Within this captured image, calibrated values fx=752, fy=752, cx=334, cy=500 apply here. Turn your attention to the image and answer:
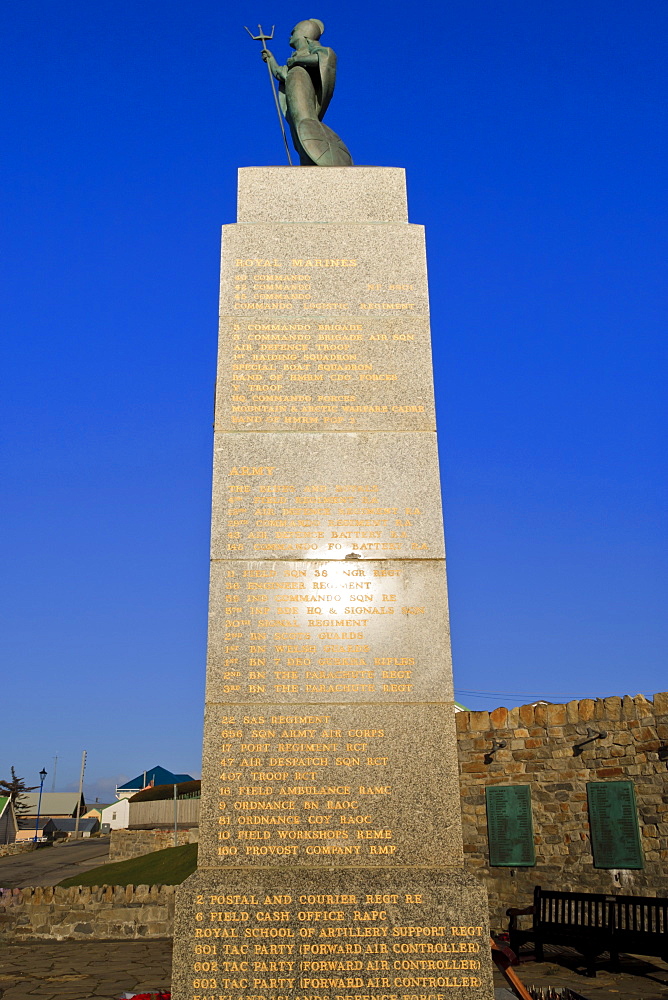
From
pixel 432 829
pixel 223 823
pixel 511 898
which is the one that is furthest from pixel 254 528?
pixel 511 898

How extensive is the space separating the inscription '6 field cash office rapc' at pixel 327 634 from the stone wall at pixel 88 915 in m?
9.49

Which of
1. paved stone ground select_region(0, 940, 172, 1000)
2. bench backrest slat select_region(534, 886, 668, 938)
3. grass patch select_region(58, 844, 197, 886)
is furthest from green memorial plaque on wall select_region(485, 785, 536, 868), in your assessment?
grass patch select_region(58, 844, 197, 886)

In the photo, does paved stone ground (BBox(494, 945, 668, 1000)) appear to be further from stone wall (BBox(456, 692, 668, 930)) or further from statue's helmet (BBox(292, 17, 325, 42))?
statue's helmet (BBox(292, 17, 325, 42))

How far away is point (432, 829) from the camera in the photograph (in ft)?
17.5

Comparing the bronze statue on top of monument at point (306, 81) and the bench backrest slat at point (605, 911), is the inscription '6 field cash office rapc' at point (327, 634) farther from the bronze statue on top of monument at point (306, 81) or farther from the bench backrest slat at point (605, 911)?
the bench backrest slat at point (605, 911)

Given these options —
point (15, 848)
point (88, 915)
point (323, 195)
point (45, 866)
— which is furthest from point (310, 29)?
point (15, 848)

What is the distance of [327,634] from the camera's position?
19.1 ft

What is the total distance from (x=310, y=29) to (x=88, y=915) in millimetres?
14324

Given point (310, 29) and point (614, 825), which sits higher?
point (310, 29)

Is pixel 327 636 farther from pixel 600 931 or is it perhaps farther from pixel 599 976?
pixel 599 976

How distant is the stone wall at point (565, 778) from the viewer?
468 inches

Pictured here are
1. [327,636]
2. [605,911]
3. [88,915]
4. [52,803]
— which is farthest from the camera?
[52,803]

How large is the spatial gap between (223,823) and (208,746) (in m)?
0.53

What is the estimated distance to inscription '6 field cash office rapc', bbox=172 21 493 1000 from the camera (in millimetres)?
4812
